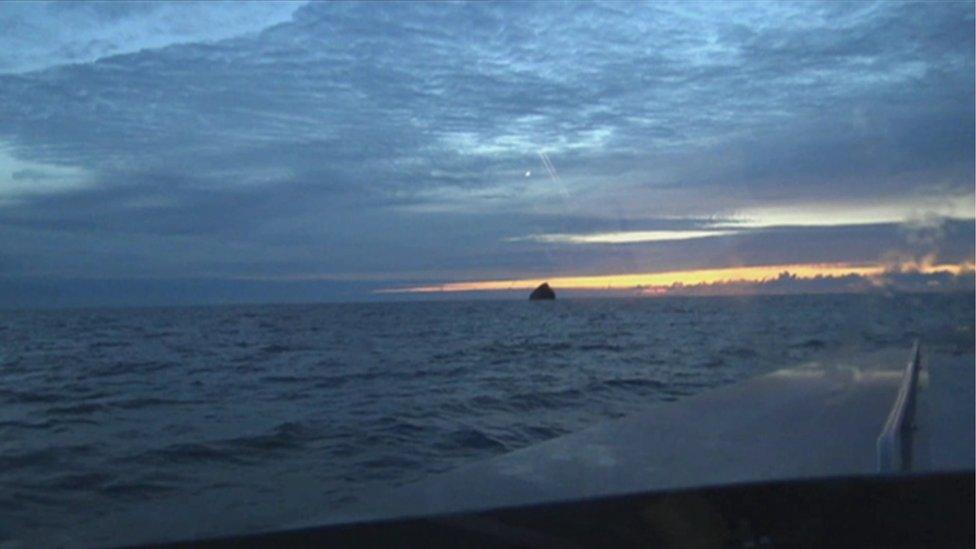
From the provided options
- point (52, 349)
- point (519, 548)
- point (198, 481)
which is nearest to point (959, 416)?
point (519, 548)

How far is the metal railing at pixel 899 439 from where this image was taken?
4242mm

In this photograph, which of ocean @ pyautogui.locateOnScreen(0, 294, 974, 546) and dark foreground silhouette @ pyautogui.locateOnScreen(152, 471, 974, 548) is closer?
dark foreground silhouette @ pyautogui.locateOnScreen(152, 471, 974, 548)

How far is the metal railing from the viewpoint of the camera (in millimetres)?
4242

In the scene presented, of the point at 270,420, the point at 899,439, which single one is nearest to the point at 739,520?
the point at 899,439

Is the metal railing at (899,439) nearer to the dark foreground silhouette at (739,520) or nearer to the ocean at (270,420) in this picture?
the dark foreground silhouette at (739,520)

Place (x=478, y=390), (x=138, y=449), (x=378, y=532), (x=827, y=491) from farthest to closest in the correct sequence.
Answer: (x=478, y=390) < (x=138, y=449) < (x=827, y=491) < (x=378, y=532)

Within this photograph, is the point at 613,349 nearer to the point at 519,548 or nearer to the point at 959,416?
the point at 959,416

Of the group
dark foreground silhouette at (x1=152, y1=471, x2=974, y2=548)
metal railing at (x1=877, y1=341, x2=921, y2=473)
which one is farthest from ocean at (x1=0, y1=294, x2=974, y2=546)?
metal railing at (x1=877, y1=341, x2=921, y2=473)

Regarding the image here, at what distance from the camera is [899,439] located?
494cm

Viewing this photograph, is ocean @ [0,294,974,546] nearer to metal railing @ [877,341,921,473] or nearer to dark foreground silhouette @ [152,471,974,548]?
dark foreground silhouette @ [152,471,974,548]

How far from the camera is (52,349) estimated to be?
2988 centimetres

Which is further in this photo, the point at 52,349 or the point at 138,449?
the point at 52,349

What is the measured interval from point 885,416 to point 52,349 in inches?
1111

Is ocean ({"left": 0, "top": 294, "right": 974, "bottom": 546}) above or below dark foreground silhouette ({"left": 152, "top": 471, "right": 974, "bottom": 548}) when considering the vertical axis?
below
